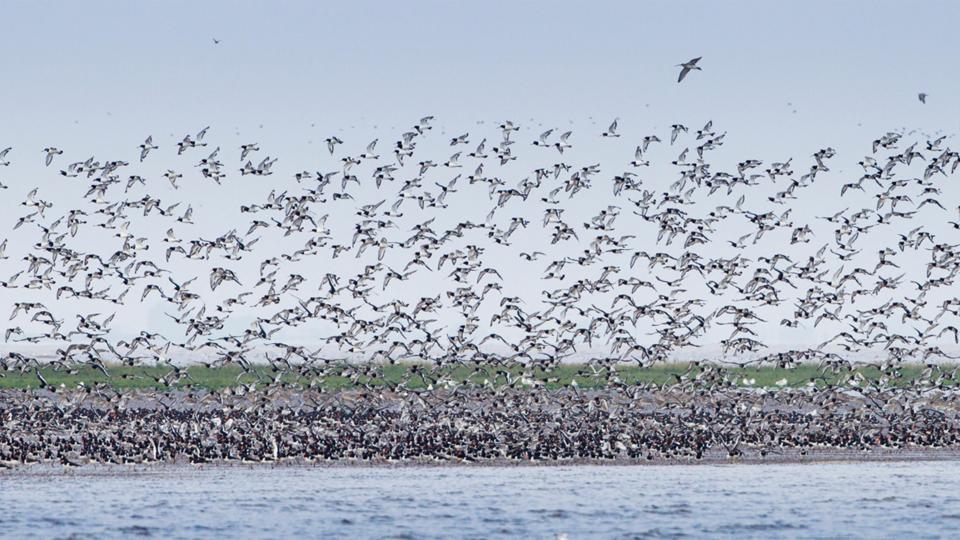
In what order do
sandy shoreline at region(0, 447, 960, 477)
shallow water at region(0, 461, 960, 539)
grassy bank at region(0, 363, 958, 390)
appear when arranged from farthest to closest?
grassy bank at region(0, 363, 958, 390) < sandy shoreline at region(0, 447, 960, 477) < shallow water at region(0, 461, 960, 539)

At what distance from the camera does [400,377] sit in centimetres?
8700

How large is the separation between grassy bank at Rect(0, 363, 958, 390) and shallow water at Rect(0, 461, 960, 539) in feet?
87.7

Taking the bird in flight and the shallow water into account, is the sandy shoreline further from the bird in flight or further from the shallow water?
the bird in flight

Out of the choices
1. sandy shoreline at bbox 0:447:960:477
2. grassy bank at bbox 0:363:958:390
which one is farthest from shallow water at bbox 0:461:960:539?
grassy bank at bbox 0:363:958:390

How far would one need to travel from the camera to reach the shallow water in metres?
38.5

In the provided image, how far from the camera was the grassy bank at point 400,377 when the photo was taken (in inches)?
3164

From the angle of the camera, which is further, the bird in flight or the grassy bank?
the grassy bank

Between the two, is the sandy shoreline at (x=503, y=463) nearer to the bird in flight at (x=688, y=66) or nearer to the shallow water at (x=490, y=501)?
the shallow water at (x=490, y=501)

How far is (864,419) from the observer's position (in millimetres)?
59469

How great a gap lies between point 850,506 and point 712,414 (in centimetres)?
2213

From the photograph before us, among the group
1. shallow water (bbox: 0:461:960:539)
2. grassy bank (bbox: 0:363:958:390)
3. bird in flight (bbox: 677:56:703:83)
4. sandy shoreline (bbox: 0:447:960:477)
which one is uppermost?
bird in flight (bbox: 677:56:703:83)

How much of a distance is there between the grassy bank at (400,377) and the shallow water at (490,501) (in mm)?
26716

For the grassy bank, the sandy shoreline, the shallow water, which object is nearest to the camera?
the shallow water

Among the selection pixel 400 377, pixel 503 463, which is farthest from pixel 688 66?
pixel 400 377
